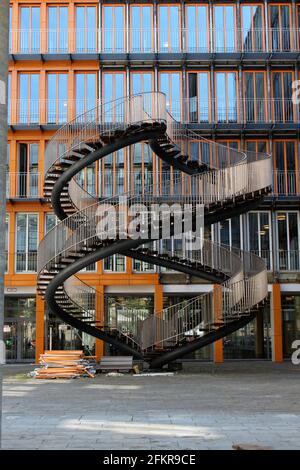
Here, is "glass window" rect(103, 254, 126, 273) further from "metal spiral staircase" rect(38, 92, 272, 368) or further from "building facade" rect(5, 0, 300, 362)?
"metal spiral staircase" rect(38, 92, 272, 368)

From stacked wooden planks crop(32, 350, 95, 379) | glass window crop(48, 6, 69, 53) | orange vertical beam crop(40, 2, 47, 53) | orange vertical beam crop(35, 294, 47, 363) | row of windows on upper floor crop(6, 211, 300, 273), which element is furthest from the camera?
glass window crop(48, 6, 69, 53)

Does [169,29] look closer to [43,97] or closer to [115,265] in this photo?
[43,97]

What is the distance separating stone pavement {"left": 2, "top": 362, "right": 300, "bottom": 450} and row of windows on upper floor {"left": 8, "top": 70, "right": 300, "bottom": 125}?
13.9 m

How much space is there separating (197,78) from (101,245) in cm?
1394

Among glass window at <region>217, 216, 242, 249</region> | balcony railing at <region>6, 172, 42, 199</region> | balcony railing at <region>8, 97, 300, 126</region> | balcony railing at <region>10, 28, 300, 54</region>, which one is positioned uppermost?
balcony railing at <region>10, 28, 300, 54</region>

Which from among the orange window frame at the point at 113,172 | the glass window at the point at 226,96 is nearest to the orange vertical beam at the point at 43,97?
the orange window frame at the point at 113,172

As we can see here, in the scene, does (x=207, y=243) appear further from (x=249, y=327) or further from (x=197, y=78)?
(x=197, y=78)

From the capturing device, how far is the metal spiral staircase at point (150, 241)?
Answer: 2223cm

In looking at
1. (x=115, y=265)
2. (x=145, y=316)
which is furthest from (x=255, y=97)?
(x=145, y=316)

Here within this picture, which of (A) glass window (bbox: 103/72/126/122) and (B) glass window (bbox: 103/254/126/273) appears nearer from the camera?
(B) glass window (bbox: 103/254/126/273)

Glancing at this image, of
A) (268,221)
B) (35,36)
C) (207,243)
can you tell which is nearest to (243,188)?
(207,243)

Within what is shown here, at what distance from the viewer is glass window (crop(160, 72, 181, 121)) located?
32.9 metres

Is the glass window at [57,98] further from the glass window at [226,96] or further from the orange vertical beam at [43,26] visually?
the glass window at [226,96]
